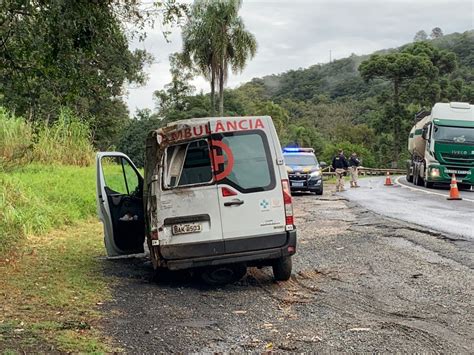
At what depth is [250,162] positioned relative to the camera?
7.16 metres

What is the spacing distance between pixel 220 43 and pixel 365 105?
2058 inches

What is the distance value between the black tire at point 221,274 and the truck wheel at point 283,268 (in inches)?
16.4

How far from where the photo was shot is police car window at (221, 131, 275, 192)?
714 cm

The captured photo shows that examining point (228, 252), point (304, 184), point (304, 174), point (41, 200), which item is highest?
point (41, 200)

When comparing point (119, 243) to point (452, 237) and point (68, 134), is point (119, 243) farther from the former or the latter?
point (68, 134)

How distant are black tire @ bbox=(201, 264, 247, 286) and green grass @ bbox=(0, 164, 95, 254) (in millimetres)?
3612

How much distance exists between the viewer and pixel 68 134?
20.6 meters

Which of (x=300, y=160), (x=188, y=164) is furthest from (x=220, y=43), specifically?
(x=188, y=164)

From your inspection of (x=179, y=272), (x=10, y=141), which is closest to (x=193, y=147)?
(x=179, y=272)

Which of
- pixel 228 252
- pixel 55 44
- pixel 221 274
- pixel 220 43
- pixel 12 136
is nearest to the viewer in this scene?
pixel 55 44

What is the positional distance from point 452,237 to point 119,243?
5.77 m

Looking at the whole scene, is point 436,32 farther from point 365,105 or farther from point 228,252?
point 228,252

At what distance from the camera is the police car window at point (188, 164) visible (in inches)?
283

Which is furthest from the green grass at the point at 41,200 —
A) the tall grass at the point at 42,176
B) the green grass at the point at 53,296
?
the green grass at the point at 53,296
